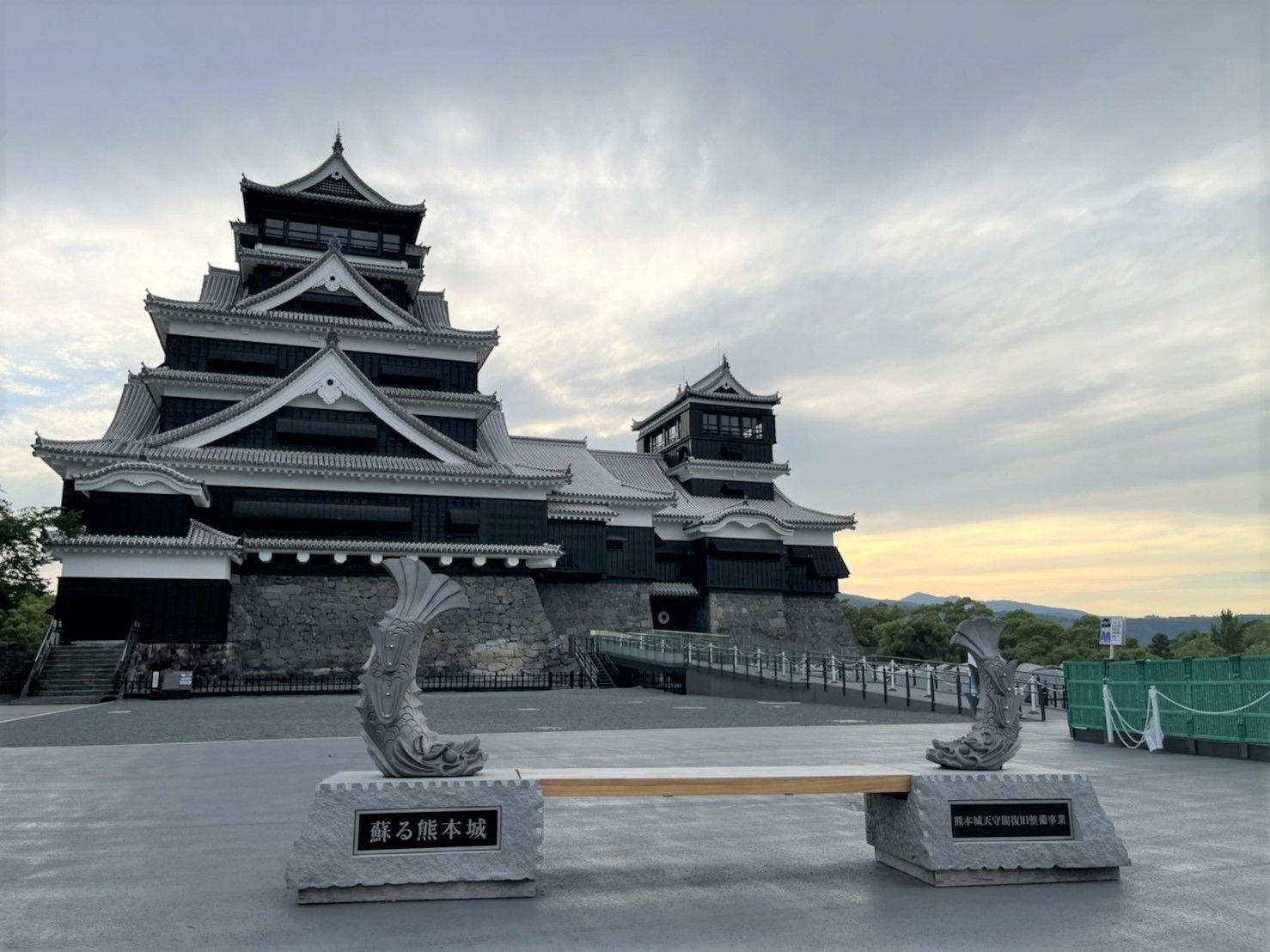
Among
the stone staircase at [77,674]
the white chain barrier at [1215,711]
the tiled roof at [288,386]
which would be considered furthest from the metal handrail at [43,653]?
the white chain barrier at [1215,711]

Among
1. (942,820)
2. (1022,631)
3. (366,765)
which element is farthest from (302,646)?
(1022,631)

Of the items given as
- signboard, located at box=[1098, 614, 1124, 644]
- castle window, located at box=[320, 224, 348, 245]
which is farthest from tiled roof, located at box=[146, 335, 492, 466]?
signboard, located at box=[1098, 614, 1124, 644]

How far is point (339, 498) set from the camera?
29047 mm

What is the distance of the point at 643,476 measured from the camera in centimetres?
4422

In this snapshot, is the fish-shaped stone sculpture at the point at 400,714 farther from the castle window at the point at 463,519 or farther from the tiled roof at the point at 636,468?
the tiled roof at the point at 636,468

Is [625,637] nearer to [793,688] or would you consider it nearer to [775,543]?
[793,688]

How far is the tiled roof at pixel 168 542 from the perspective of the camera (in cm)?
2417

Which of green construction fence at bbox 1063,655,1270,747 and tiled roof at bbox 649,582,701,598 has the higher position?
tiled roof at bbox 649,582,701,598

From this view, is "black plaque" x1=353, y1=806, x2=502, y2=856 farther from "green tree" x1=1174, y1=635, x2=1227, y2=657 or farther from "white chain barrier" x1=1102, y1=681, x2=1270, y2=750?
"green tree" x1=1174, y1=635, x2=1227, y2=657

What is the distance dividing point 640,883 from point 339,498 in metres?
25.8

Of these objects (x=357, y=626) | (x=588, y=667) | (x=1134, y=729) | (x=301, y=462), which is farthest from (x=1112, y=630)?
(x=301, y=462)

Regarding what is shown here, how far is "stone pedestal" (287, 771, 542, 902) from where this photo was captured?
4.77 meters

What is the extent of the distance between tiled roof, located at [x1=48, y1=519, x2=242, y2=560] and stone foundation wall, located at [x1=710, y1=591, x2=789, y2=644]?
66.7 feet

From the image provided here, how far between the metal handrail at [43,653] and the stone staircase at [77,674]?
3.1 inches
